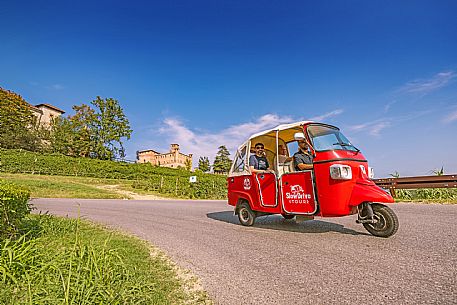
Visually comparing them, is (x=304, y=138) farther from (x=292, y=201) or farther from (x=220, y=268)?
(x=220, y=268)

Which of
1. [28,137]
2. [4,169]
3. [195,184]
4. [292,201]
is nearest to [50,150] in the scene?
[28,137]

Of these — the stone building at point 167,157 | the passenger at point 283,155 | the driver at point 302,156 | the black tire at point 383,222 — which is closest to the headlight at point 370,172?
the black tire at point 383,222

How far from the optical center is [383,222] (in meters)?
4.50

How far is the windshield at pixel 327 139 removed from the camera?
5.02 meters

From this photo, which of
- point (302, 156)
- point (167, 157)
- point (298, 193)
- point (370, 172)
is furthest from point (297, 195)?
point (167, 157)

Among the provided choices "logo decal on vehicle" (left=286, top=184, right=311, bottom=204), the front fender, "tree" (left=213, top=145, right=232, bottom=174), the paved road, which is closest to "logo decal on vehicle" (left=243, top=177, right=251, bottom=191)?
the paved road

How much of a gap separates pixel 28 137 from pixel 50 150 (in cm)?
418

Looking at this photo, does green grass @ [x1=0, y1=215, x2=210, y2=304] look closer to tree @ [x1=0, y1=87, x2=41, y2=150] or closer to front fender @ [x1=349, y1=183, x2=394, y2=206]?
front fender @ [x1=349, y1=183, x2=394, y2=206]

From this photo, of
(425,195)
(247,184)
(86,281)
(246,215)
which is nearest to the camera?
A: (86,281)

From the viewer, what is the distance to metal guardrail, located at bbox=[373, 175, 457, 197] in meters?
9.74

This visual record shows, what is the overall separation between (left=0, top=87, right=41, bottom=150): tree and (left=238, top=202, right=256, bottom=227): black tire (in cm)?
4901

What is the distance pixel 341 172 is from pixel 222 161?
238 feet

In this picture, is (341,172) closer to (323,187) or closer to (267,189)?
(323,187)

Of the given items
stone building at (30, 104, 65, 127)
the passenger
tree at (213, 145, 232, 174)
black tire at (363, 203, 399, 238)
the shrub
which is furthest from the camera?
tree at (213, 145, 232, 174)
